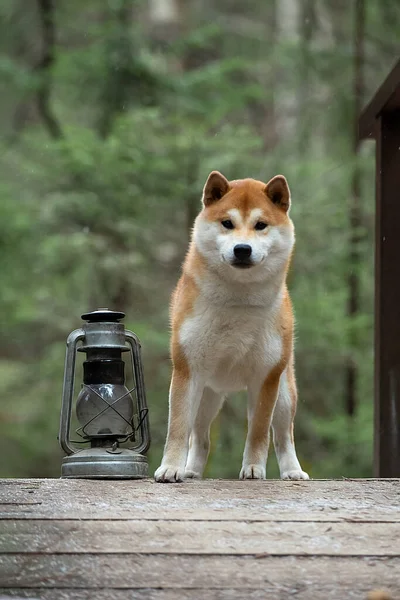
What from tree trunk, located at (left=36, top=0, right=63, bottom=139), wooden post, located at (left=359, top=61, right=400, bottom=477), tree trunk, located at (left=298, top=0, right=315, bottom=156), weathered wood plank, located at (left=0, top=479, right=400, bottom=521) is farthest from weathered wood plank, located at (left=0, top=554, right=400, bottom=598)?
tree trunk, located at (left=298, top=0, right=315, bottom=156)

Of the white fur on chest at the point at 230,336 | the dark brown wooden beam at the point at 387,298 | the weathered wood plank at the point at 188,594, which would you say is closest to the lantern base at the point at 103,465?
the white fur on chest at the point at 230,336

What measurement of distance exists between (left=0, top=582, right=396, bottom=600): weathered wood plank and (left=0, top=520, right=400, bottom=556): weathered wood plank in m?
0.19

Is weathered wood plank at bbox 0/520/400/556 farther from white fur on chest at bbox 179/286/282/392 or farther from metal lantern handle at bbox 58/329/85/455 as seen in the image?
→ white fur on chest at bbox 179/286/282/392

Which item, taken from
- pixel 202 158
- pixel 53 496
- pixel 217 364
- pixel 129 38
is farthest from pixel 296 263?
pixel 53 496

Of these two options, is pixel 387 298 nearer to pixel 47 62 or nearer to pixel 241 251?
pixel 241 251

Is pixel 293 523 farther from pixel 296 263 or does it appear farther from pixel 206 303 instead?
pixel 296 263

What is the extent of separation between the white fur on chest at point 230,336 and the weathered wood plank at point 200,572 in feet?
5.17

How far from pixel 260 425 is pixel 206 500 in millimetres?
1029

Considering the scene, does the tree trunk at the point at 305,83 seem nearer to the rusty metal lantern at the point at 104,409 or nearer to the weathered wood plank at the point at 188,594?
the rusty metal lantern at the point at 104,409

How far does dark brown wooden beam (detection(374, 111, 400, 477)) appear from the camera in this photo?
4.55 m

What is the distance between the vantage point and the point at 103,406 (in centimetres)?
384

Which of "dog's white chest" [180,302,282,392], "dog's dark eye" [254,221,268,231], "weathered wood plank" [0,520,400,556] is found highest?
"dog's dark eye" [254,221,268,231]

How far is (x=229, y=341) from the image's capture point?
3779 millimetres

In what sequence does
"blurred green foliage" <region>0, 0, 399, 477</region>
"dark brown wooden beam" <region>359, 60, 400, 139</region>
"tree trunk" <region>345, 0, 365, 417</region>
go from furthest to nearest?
"tree trunk" <region>345, 0, 365, 417</region>, "blurred green foliage" <region>0, 0, 399, 477</region>, "dark brown wooden beam" <region>359, 60, 400, 139</region>
